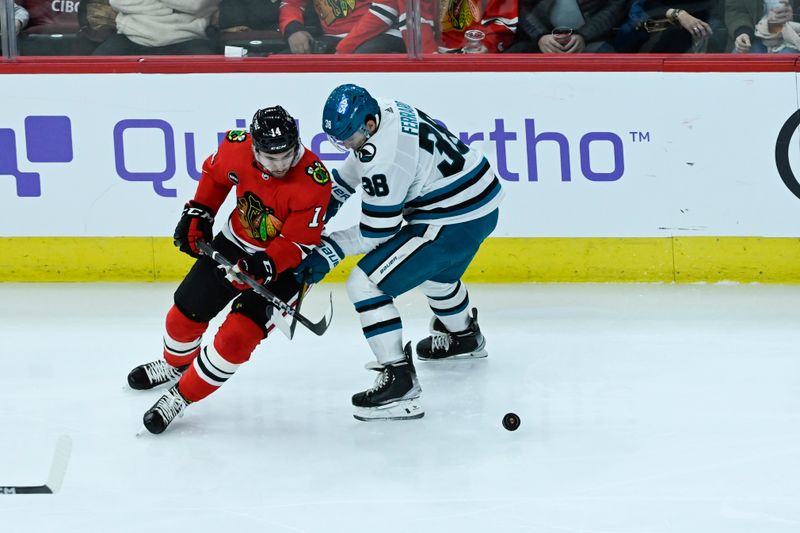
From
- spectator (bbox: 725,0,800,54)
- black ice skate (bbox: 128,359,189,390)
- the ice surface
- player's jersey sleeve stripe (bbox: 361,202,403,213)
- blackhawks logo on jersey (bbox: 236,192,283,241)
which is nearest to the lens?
the ice surface

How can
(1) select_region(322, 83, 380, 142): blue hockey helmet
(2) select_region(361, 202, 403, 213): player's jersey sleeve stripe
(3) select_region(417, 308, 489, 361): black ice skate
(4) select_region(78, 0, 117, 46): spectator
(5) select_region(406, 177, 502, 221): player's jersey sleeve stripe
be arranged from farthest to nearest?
(4) select_region(78, 0, 117, 46): spectator, (3) select_region(417, 308, 489, 361): black ice skate, (5) select_region(406, 177, 502, 221): player's jersey sleeve stripe, (2) select_region(361, 202, 403, 213): player's jersey sleeve stripe, (1) select_region(322, 83, 380, 142): blue hockey helmet

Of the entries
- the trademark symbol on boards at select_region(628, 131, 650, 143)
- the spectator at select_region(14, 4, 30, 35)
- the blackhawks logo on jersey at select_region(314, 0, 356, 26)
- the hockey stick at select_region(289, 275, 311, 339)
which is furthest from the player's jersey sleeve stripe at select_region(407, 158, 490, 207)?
the spectator at select_region(14, 4, 30, 35)

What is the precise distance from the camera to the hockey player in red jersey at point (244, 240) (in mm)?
3590

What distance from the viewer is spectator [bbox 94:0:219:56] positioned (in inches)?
209

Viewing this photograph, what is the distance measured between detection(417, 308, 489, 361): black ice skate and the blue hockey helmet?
1.07 meters

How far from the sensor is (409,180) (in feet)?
12.1

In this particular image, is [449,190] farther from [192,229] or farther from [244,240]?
[192,229]

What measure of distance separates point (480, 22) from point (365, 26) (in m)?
0.51

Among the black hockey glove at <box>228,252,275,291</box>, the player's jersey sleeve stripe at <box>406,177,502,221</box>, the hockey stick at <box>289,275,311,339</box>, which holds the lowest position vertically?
the hockey stick at <box>289,275,311,339</box>

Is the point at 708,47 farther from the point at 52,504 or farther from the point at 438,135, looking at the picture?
the point at 52,504

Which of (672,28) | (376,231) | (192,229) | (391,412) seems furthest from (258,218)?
(672,28)

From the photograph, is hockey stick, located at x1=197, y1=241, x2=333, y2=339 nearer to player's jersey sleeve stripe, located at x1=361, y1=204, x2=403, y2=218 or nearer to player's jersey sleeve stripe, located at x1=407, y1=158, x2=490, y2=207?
player's jersey sleeve stripe, located at x1=361, y1=204, x2=403, y2=218

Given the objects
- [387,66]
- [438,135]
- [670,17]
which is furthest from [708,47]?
[438,135]

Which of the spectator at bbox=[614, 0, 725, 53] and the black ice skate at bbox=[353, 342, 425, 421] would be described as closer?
the black ice skate at bbox=[353, 342, 425, 421]
